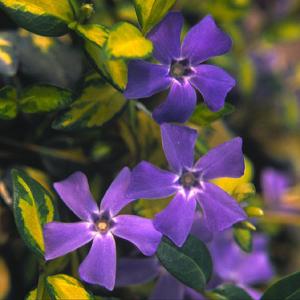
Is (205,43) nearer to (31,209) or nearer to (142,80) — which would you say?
(142,80)

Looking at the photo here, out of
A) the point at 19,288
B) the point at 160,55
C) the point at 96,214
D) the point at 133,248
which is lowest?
the point at 19,288

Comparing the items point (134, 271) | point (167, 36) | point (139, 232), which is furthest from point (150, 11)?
point (134, 271)

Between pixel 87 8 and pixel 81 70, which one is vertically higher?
pixel 87 8

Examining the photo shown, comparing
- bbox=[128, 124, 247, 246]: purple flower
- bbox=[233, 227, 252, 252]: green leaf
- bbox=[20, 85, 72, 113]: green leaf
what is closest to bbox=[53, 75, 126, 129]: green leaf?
bbox=[20, 85, 72, 113]: green leaf

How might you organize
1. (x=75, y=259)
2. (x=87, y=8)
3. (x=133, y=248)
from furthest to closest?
(x=133, y=248) → (x=75, y=259) → (x=87, y=8)

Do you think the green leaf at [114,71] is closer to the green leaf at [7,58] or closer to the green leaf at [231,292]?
the green leaf at [7,58]

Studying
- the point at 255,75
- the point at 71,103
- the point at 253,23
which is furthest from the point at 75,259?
the point at 253,23

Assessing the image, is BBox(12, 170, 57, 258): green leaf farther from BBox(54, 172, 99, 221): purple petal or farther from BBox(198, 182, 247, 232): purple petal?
BBox(198, 182, 247, 232): purple petal

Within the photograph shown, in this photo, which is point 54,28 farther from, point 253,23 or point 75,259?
point 253,23

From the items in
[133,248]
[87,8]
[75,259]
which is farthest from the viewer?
[133,248]
